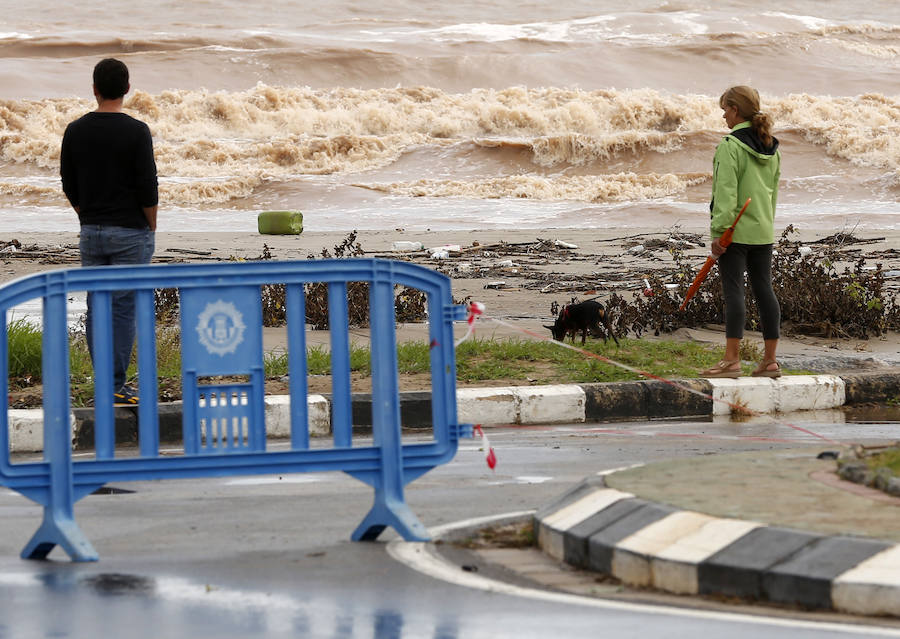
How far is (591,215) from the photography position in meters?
33.8

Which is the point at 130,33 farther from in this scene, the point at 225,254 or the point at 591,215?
the point at 225,254

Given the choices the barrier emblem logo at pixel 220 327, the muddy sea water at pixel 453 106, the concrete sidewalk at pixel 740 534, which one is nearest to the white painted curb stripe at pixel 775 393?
the concrete sidewalk at pixel 740 534

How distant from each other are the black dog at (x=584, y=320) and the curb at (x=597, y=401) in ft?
3.07

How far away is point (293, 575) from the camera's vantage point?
4520mm

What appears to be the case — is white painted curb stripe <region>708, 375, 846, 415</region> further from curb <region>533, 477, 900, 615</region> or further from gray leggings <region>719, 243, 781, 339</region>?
curb <region>533, 477, 900, 615</region>

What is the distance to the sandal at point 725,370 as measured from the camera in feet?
30.8

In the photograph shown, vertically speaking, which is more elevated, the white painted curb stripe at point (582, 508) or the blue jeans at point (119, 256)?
the blue jeans at point (119, 256)

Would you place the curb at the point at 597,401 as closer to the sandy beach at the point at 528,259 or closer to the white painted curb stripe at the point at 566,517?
the sandy beach at the point at 528,259

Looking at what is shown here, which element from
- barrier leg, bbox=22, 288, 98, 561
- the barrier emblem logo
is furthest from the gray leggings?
barrier leg, bbox=22, 288, 98, 561

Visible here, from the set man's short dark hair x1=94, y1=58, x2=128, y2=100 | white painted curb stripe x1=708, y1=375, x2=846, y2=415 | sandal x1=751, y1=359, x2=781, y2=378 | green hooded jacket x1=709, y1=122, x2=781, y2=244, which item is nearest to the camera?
man's short dark hair x1=94, y1=58, x2=128, y2=100

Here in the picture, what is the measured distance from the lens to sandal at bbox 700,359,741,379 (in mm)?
9383

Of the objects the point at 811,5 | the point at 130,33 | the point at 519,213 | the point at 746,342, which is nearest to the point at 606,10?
the point at 811,5

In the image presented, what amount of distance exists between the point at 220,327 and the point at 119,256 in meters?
2.93

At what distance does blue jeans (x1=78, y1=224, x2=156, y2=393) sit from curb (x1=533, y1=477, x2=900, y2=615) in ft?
11.7
